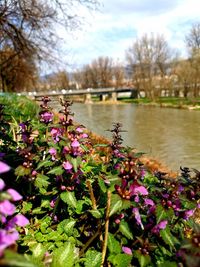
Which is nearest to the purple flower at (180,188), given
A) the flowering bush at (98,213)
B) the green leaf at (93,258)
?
the flowering bush at (98,213)

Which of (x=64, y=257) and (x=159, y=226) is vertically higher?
(x=159, y=226)

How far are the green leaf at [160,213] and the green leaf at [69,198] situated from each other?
21.6 inches

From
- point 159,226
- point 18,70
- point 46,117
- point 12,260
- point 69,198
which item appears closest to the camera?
point 12,260

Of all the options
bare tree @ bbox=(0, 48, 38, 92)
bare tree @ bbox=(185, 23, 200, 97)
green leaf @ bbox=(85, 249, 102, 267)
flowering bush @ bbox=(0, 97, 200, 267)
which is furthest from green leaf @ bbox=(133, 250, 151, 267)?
bare tree @ bbox=(185, 23, 200, 97)

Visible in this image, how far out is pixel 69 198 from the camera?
7.09 feet

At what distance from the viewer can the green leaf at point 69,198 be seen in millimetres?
2131

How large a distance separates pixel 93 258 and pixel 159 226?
44cm

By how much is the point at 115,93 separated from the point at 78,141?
76.1 m

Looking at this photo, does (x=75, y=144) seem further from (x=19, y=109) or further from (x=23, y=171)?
(x=19, y=109)

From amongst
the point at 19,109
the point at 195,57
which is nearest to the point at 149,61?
the point at 195,57

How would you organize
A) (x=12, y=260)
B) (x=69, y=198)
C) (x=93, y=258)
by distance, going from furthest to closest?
(x=69, y=198), (x=93, y=258), (x=12, y=260)

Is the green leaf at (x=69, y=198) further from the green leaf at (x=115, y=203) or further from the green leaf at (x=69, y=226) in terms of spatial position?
the green leaf at (x=115, y=203)

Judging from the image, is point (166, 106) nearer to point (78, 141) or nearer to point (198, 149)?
point (198, 149)

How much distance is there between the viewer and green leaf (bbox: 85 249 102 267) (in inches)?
75.8
